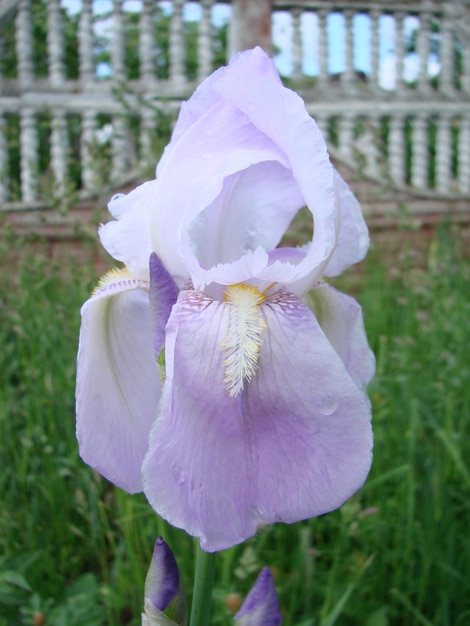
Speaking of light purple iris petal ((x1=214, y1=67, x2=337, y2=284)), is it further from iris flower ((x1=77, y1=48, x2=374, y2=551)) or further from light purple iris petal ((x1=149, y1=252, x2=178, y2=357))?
light purple iris petal ((x1=149, y1=252, x2=178, y2=357))

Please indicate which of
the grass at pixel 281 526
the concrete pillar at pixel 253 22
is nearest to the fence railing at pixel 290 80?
the concrete pillar at pixel 253 22

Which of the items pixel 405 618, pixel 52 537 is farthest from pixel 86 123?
pixel 405 618

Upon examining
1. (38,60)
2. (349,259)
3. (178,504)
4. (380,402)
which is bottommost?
(380,402)

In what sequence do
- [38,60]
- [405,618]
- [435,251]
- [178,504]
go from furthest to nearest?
[38,60] → [435,251] → [405,618] → [178,504]

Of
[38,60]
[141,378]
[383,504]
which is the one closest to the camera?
[141,378]

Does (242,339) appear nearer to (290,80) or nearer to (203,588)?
(203,588)

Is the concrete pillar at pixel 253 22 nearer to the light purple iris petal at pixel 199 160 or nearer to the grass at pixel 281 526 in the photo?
the grass at pixel 281 526

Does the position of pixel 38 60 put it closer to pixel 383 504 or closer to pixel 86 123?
pixel 86 123
